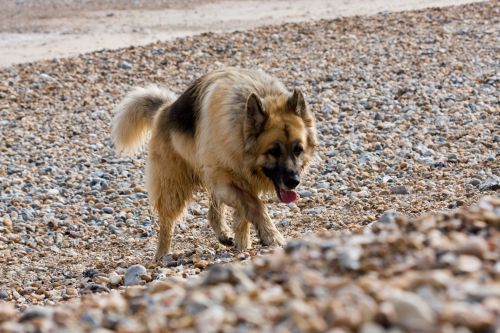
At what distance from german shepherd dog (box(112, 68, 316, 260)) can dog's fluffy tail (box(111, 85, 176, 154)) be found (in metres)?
0.47

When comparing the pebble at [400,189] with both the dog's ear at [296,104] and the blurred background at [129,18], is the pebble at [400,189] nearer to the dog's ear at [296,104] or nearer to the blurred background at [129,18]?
the dog's ear at [296,104]

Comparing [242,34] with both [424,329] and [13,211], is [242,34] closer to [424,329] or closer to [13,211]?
[13,211]

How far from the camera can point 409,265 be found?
4.00m

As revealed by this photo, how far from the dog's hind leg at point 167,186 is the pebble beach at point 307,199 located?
8.8 inches

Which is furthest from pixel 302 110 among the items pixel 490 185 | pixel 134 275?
pixel 490 185

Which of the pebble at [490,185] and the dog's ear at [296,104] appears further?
the pebble at [490,185]

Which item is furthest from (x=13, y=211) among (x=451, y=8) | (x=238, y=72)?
(x=451, y=8)

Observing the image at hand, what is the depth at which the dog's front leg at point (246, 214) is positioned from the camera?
7.72 metres

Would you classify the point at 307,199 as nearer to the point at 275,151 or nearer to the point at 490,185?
the point at 490,185

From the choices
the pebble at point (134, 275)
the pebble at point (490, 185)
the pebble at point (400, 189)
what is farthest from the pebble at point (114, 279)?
the pebble at point (490, 185)

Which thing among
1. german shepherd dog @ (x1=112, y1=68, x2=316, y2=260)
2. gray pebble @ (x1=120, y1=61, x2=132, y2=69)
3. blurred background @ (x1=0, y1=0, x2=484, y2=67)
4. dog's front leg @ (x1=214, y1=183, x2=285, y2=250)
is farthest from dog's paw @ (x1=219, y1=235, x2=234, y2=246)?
blurred background @ (x1=0, y1=0, x2=484, y2=67)

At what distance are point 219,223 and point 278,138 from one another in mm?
1583

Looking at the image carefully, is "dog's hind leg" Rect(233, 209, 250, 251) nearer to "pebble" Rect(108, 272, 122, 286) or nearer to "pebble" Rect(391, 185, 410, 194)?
"pebble" Rect(108, 272, 122, 286)

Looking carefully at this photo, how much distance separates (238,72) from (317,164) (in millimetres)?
2990
